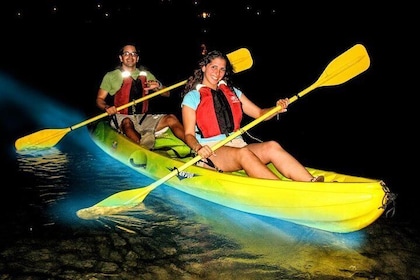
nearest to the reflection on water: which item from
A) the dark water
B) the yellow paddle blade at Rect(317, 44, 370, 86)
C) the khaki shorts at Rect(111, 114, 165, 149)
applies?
the dark water

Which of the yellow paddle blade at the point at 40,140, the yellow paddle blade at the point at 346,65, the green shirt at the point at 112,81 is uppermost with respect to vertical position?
the green shirt at the point at 112,81

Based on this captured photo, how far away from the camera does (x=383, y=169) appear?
6324mm

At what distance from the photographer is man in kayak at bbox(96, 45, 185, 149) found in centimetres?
629

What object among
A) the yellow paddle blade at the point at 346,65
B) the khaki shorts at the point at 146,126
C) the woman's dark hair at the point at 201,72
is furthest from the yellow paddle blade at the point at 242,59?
the woman's dark hair at the point at 201,72

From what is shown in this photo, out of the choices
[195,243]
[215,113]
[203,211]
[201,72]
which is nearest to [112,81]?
[201,72]

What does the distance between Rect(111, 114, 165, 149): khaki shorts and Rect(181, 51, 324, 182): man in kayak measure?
63.1 inches

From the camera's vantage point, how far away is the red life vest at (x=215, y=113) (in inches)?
175

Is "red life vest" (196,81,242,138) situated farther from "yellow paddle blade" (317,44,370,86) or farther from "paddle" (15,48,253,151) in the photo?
"paddle" (15,48,253,151)

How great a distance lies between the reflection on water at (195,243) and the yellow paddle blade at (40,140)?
2.16 m

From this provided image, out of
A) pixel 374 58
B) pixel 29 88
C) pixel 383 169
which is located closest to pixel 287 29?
pixel 374 58

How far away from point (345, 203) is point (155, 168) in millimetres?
2490

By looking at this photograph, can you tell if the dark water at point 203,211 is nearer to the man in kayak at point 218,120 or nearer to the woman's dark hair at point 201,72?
the man in kayak at point 218,120

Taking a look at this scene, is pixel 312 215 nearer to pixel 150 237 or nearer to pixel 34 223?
pixel 150 237

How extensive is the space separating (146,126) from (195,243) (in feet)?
9.81
